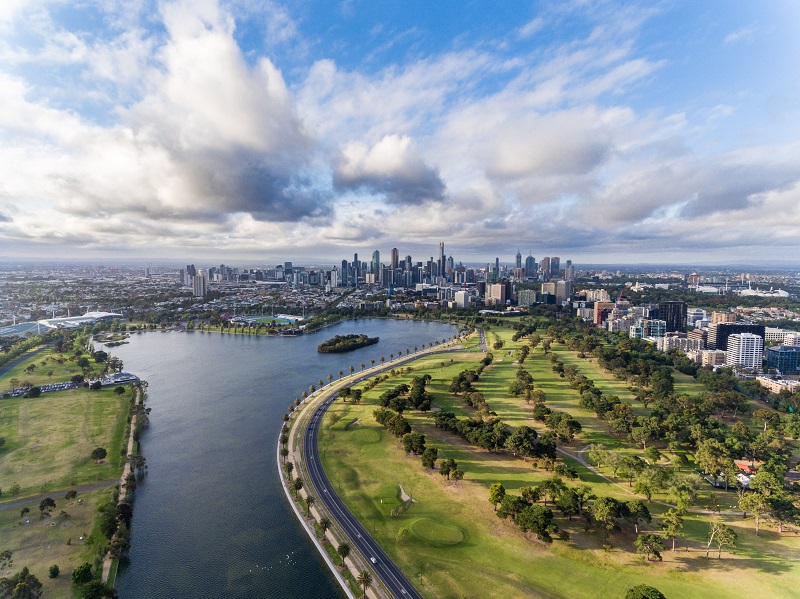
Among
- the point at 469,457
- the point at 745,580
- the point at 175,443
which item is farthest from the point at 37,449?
the point at 745,580

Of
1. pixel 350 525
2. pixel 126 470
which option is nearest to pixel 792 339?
pixel 350 525

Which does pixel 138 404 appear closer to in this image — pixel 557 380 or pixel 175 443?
pixel 175 443

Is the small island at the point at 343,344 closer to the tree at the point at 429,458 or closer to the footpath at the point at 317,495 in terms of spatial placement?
the footpath at the point at 317,495

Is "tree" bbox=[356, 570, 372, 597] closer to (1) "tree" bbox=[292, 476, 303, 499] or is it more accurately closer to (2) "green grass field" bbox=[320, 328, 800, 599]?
(2) "green grass field" bbox=[320, 328, 800, 599]

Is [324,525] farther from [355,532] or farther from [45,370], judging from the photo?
[45,370]

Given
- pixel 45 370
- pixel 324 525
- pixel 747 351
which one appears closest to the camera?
pixel 324 525

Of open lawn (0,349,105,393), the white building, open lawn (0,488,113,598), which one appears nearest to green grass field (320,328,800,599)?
open lawn (0,488,113,598)
